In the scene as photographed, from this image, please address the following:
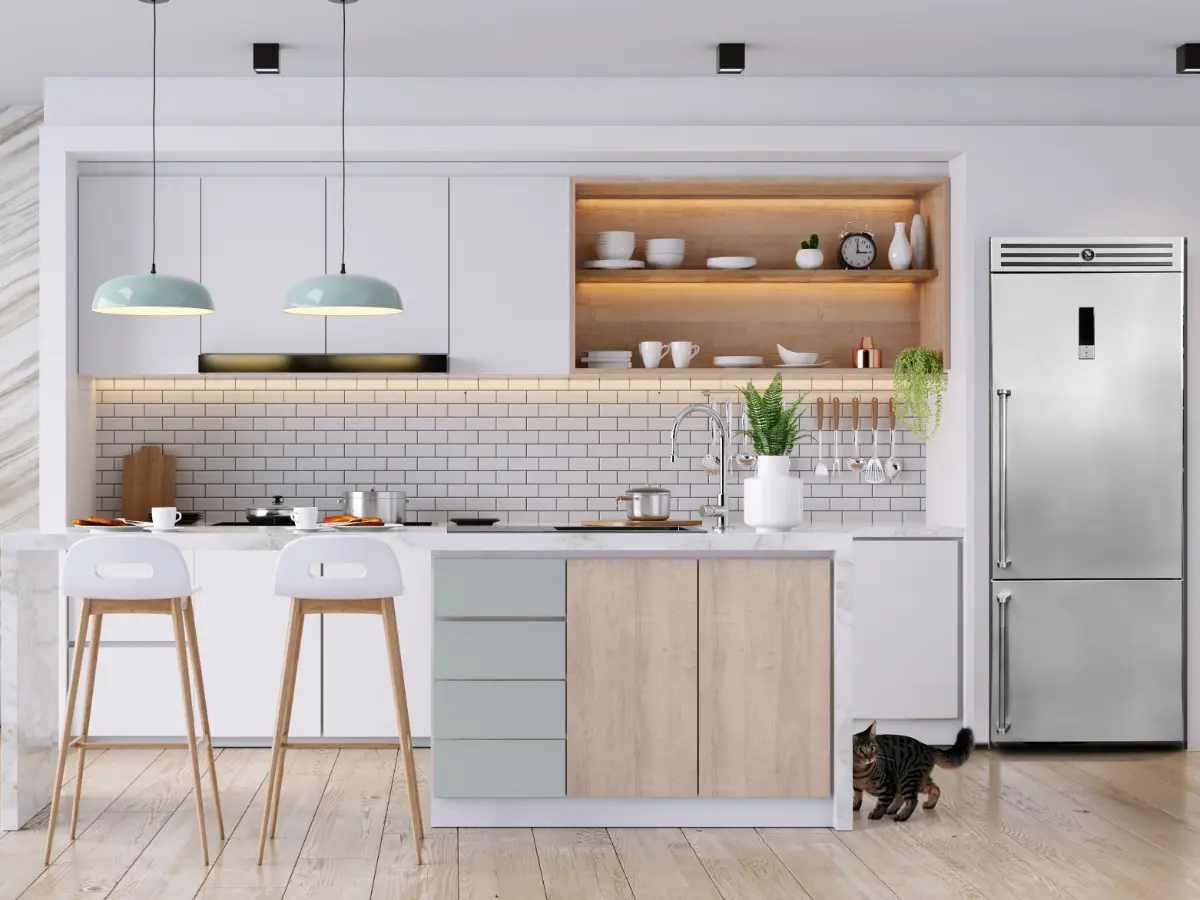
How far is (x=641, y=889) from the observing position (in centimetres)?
340

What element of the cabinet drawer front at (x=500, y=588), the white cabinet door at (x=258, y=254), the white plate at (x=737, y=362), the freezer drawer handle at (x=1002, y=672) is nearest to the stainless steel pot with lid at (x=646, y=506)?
the cabinet drawer front at (x=500, y=588)

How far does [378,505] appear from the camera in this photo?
5.47 m

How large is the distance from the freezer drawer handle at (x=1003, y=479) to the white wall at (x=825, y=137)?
7 centimetres

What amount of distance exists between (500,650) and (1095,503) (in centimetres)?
271

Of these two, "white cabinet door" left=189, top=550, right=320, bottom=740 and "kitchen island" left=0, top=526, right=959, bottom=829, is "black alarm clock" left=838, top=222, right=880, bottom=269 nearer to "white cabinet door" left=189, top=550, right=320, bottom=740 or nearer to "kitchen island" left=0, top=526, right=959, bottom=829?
"kitchen island" left=0, top=526, right=959, bottom=829

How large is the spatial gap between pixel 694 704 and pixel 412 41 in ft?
9.25

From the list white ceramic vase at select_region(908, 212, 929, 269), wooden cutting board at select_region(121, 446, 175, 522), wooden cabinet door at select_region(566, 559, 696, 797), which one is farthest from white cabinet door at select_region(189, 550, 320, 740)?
white ceramic vase at select_region(908, 212, 929, 269)

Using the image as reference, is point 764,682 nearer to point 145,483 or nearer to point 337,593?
point 337,593

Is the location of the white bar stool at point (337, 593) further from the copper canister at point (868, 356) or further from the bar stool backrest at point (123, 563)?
the copper canister at point (868, 356)

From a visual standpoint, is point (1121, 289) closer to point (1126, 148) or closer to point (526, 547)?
point (1126, 148)

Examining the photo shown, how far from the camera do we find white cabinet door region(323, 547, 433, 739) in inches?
199

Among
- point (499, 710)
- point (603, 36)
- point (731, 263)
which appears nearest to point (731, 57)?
point (603, 36)

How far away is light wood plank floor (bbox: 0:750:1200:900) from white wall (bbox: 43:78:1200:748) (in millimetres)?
1062

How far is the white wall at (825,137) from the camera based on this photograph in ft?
17.1
